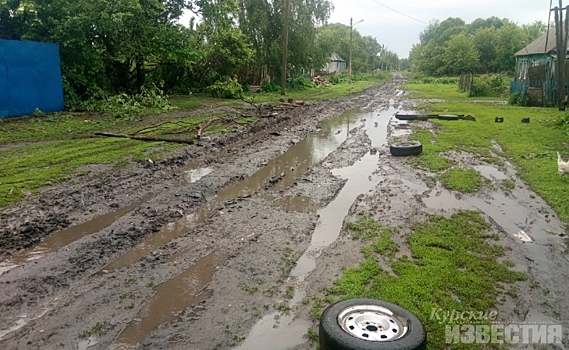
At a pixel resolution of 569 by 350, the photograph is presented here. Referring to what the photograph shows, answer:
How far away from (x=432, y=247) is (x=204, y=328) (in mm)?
3265

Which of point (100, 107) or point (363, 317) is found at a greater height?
point (100, 107)

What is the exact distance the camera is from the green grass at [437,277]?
4133 mm

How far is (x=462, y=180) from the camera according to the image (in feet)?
29.0

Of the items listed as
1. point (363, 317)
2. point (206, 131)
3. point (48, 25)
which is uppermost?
point (48, 25)

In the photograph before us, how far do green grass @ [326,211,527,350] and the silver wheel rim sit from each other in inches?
12.8

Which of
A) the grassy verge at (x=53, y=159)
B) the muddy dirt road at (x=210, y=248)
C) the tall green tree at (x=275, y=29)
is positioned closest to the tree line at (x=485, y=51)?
the tall green tree at (x=275, y=29)

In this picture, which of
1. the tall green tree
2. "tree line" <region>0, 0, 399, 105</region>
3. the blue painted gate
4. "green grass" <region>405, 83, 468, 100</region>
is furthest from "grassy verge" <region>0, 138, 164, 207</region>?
"green grass" <region>405, 83, 468, 100</region>

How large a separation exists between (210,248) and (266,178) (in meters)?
3.91

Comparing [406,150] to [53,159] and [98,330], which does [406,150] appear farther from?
[98,330]

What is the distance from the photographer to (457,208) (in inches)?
285

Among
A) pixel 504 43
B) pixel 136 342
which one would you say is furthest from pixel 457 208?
pixel 504 43

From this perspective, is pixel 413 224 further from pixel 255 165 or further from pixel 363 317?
pixel 255 165

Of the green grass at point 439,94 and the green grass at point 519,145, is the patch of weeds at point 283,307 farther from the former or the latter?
the green grass at point 439,94

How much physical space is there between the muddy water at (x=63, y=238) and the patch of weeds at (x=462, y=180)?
6.22 metres
